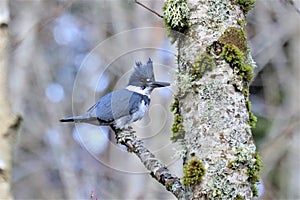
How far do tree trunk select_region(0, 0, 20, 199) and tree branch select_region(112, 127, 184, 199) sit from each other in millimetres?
474

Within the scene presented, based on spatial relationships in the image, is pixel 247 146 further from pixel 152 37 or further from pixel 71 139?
pixel 71 139

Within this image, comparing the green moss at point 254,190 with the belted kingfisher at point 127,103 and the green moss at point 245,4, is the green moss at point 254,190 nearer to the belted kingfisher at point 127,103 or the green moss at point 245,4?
the belted kingfisher at point 127,103

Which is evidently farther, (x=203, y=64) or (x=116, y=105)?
(x=116, y=105)

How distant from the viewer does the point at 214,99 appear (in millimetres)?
1243

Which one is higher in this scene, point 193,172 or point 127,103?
point 127,103

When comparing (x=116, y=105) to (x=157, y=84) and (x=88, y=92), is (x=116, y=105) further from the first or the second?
(x=88, y=92)

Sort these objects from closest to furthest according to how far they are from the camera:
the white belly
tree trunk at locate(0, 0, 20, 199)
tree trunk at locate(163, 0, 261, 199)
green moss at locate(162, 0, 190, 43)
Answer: tree trunk at locate(0, 0, 20, 199), tree trunk at locate(163, 0, 261, 199), green moss at locate(162, 0, 190, 43), the white belly

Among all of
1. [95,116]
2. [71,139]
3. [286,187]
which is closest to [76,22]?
[71,139]

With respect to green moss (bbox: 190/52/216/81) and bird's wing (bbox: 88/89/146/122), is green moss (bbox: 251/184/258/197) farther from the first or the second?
bird's wing (bbox: 88/89/146/122)

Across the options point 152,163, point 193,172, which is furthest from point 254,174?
point 152,163

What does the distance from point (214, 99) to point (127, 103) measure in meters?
0.29

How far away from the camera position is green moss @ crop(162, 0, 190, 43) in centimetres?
131

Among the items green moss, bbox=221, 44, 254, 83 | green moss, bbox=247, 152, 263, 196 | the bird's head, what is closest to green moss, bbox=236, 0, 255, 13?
green moss, bbox=221, 44, 254, 83

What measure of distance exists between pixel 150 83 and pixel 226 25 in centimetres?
25
